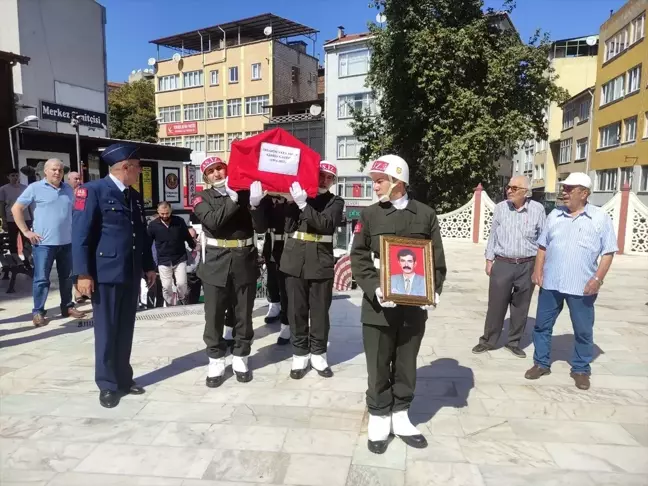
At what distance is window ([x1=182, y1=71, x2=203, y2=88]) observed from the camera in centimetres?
4229

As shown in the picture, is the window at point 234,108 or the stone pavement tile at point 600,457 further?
the window at point 234,108

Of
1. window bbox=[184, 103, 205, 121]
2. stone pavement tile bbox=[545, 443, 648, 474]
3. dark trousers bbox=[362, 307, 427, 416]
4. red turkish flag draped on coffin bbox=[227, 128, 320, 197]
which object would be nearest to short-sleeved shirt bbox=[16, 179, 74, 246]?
red turkish flag draped on coffin bbox=[227, 128, 320, 197]

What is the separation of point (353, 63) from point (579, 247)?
31010 mm

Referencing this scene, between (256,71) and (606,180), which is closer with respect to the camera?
(606,180)

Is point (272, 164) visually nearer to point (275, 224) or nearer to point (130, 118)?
point (275, 224)

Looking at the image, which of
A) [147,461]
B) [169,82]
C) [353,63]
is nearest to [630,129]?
→ [353,63]

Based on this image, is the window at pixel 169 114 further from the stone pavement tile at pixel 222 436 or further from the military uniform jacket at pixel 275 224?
the stone pavement tile at pixel 222 436

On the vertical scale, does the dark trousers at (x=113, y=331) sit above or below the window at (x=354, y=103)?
below

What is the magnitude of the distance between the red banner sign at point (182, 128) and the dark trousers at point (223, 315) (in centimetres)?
4146

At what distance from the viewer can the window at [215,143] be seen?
41.8m

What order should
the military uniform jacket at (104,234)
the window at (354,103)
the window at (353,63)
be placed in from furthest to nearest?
the window at (353,63) < the window at (354,103) < the military uniform jacket at (104,234)

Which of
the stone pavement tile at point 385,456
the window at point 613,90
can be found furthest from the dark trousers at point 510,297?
the window at point 613,90

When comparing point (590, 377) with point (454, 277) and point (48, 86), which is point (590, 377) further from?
point (48, 86)

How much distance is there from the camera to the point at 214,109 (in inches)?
1646
